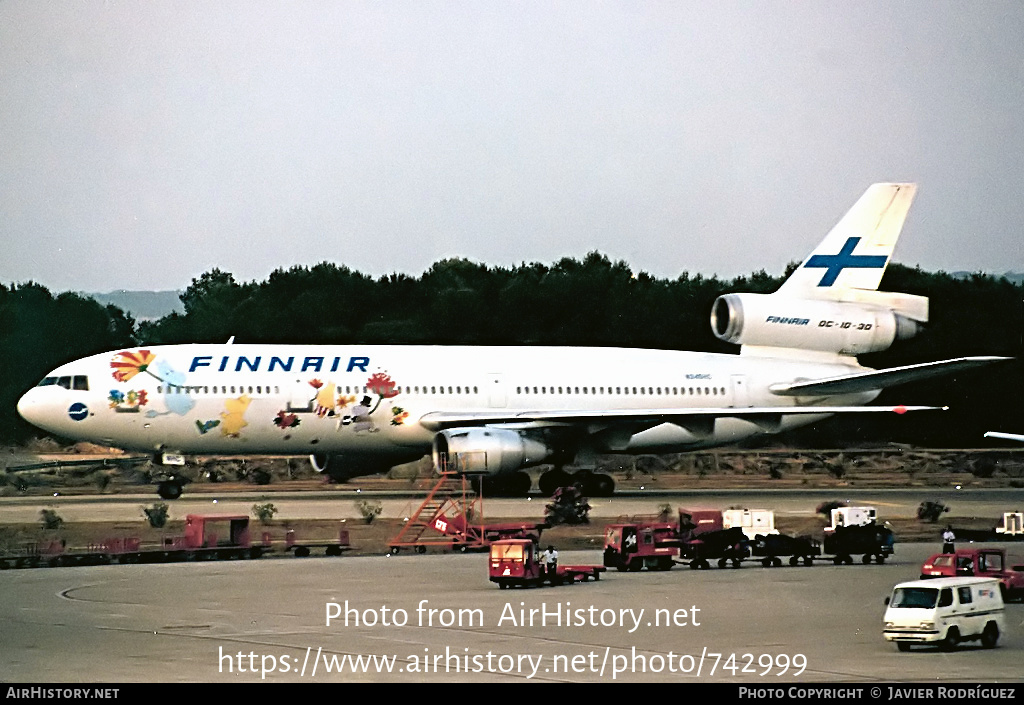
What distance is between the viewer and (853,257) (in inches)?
1813

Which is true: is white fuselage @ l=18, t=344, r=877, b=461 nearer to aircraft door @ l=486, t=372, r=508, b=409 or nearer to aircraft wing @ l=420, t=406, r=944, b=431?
aircraft door @ l=486, t=372, r=508, b=409

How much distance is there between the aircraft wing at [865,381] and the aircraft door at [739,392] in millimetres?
826

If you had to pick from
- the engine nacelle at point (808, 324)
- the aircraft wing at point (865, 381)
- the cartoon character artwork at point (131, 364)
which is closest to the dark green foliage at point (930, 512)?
the aircraft wing at point (865, 381)

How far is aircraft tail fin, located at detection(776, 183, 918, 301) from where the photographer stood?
45.9 metres

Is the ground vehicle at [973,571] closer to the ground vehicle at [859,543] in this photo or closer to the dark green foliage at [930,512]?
the ground vehicle at [859,543]

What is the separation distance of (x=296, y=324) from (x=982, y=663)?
43.8 m

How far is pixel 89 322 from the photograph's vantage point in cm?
4703

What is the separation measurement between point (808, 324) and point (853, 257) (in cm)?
264

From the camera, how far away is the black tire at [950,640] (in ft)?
53.4

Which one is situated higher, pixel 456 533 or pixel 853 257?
pixel 853 257

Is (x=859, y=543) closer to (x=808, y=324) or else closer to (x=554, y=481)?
(x=554, y=481)

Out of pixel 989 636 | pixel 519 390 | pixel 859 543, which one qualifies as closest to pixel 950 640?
pixel 989 636

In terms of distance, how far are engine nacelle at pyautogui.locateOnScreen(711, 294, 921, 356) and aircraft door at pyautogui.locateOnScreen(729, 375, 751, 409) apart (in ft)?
4.35

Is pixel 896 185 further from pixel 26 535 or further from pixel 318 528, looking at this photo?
pixel 26 535
